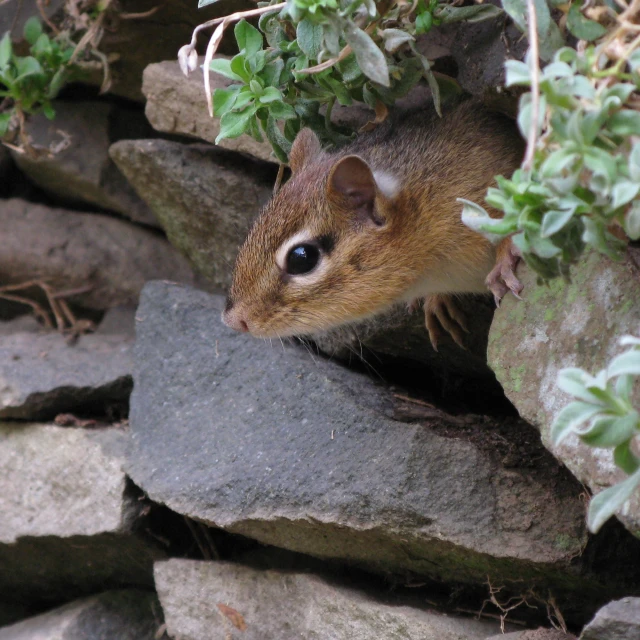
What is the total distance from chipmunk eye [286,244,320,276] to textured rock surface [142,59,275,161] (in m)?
0.69

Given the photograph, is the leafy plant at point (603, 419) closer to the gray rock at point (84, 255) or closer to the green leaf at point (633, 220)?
the green leaf at point (633, 220)

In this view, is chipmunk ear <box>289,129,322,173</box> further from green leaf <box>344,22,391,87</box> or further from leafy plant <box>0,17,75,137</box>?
leafy plant <box>0,17,75,137</box>

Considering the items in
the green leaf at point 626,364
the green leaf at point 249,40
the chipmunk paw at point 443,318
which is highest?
the green leaf at point 249,40

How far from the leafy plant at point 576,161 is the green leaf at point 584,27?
0.39 feet

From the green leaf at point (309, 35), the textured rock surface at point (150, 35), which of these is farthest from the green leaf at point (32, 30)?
the green leaf at point (309, 35)

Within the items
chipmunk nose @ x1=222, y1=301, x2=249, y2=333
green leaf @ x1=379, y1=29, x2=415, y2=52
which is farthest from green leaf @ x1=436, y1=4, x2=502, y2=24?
chipmunk nose @ x1=222, y1=301, x2=249, y2=333

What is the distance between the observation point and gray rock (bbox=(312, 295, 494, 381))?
10.1ft

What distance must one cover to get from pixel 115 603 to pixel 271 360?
124cm

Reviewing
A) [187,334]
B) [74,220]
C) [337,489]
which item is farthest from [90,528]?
[74,220]

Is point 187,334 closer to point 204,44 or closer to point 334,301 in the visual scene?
point 334,301

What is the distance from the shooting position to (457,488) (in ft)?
8.40

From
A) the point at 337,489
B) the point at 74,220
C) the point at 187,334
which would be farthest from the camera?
the point at 74,220

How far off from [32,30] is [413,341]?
6.59 ft

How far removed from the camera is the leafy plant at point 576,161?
5.30 ft
